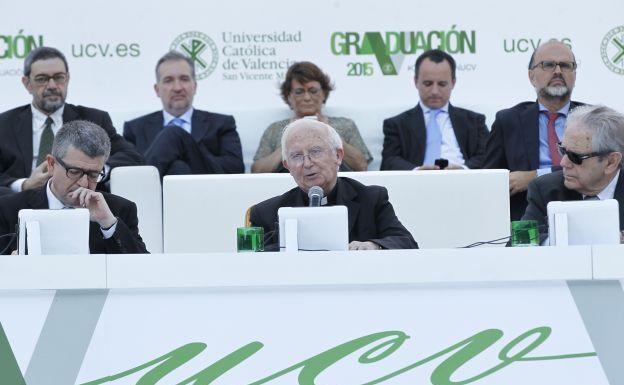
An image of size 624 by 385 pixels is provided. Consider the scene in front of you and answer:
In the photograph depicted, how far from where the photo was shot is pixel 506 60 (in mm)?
7961

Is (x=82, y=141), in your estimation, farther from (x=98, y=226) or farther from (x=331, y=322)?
(x=331, y=322)

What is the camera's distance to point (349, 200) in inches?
200

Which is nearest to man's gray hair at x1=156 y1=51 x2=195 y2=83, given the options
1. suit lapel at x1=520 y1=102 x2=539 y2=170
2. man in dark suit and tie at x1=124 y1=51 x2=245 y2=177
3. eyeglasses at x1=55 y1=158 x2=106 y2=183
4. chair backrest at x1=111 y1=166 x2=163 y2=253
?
man in dark suit and tie at x1=124 y1=51 x2=245 y2=177

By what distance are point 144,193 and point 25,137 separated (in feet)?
3.26

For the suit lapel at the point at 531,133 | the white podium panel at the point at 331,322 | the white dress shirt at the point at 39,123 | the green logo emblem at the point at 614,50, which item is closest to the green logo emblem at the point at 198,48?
the white dress shirt at the point at 39,123

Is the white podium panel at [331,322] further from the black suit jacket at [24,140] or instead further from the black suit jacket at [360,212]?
the black suit jacket at [24,140]

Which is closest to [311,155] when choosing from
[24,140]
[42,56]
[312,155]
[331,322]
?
[312,155]

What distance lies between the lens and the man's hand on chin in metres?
4.83

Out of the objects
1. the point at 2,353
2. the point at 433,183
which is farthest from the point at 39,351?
the point at 433,183

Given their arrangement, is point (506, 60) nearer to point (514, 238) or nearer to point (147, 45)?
point (147, 45)

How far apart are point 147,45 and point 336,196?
125 inches

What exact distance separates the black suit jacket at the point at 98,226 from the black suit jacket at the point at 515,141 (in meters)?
2.32

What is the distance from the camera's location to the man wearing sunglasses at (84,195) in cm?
486

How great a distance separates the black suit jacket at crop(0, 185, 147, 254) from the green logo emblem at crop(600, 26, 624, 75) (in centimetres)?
378
